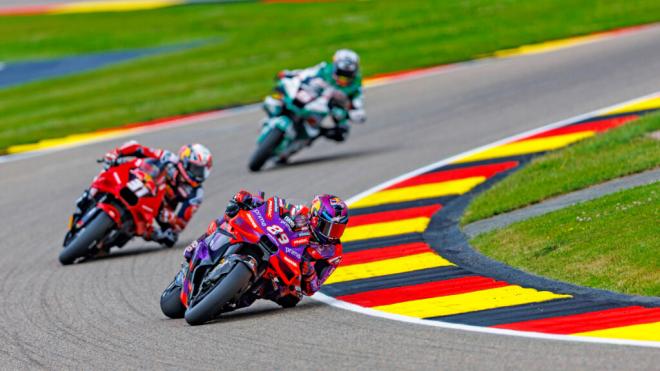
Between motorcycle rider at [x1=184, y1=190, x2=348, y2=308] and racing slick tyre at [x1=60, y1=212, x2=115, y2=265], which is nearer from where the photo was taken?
motorcycle rider at [x1=184, y1=190, x2=348, y2=308]

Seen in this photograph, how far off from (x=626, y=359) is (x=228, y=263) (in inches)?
139

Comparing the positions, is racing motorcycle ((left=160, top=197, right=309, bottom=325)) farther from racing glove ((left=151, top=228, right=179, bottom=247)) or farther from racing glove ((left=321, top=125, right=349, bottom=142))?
racing glove ((left=321, top=125, right=349, bottom=142))

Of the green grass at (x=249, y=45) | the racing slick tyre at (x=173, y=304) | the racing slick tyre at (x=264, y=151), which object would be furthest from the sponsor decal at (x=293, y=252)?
the green grass at (x=249, y=45)

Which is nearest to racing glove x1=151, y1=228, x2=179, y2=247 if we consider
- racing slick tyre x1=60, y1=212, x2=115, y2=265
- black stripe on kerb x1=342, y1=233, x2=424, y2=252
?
racing slick tyre x1=60, y1=212, x2=115, y2=265

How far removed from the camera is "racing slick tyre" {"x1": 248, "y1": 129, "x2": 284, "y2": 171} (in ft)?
65.1

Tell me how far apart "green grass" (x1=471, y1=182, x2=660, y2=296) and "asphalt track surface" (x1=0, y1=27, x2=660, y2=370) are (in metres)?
1.98

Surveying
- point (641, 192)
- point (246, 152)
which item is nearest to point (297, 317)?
point (641, 192)

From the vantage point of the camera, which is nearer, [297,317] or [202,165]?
[297,317]

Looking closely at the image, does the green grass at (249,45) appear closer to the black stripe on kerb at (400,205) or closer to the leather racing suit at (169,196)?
the leather racing suit at (169,196)

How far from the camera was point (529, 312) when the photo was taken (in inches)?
410

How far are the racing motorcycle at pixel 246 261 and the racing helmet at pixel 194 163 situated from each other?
398 centimetres

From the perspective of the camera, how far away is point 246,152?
70.4 feet

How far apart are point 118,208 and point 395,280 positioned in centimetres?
393

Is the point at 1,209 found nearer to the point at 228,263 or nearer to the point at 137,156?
the point at 137,156
